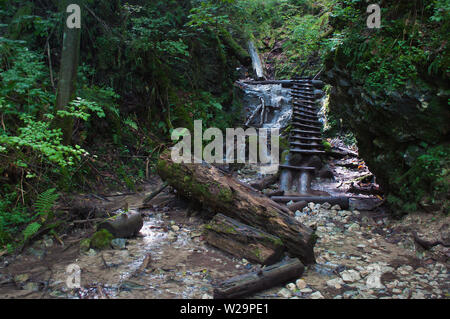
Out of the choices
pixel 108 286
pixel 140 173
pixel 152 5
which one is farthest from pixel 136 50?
pixel 108 286

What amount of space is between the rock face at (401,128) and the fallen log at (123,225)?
15.1ft

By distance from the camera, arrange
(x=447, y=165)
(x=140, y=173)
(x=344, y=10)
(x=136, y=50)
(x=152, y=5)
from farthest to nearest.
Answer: (x=152, y=5) → (x=136, y=50) → (x=140, y=173) → (x=344, y=10) → (x=447, y=165)

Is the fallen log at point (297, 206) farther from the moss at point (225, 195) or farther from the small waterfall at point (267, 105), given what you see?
the small waterfall at point (267, 105)

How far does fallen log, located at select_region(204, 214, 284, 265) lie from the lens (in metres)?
3.93

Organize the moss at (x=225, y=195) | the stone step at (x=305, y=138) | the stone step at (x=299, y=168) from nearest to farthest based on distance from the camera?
the moss at (x=225, y=195) < the stone step at (x=299, y=168) < the stone step at (x=305, y=138)

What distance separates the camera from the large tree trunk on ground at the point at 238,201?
4.02m

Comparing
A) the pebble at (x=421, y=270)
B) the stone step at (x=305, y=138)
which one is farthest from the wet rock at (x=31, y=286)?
the stone step at (x=305, y=138)

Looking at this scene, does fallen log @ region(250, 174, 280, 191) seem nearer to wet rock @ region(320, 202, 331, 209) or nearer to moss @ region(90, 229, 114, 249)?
wet rock @ region(320, 202, 331, 209)

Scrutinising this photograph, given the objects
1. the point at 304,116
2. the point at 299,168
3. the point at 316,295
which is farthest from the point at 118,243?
the point at 304,116

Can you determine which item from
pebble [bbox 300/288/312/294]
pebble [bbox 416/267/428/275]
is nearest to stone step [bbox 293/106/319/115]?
pebble [bbox 416/267/428/275]

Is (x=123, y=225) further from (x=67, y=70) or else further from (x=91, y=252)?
(x=67, y=70)

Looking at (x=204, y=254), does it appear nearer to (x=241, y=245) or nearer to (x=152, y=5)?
(x=241, y=245)

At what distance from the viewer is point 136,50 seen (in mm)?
8273
